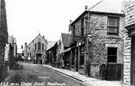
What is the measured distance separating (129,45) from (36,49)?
6697 centimetres

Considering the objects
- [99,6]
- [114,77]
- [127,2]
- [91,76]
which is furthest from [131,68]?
[99,6]

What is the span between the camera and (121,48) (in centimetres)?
2086

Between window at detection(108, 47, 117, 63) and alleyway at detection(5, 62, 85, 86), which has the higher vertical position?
window at detection(108, 47, 117, 63)

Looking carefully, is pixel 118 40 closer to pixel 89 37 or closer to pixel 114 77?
pixel 89 37

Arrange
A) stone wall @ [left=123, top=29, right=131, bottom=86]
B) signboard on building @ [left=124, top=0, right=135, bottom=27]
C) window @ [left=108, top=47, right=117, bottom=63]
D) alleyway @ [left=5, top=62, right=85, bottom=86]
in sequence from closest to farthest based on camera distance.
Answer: signboard on building @ [left=124, top=0, right=135, bottom=27] < stone wall @ [left=123, top=29, right=131, bottom=86] < alleyway @ [left=5, top=62, right=85, bottom=86] < window @ [left=108, top=47, right=117, bottom=63]

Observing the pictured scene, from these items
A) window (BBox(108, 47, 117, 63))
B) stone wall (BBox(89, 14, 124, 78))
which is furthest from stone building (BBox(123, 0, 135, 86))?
window (BBox(108, 47, 117, 63))

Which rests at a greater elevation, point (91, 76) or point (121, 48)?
point (121, 48)

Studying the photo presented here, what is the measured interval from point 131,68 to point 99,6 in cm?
1150

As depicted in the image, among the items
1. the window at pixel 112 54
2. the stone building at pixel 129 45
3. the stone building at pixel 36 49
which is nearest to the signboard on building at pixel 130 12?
the stone building at pixel 129 45

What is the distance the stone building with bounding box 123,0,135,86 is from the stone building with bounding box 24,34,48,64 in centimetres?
6521

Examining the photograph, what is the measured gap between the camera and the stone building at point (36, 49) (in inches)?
3003

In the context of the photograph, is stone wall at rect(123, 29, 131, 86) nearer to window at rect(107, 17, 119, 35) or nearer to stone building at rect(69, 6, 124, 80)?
stone building at rect(69, 6, 124, 80)

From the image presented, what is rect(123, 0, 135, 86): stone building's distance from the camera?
11195 mm

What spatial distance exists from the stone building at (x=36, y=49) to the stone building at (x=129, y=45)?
214 feet
